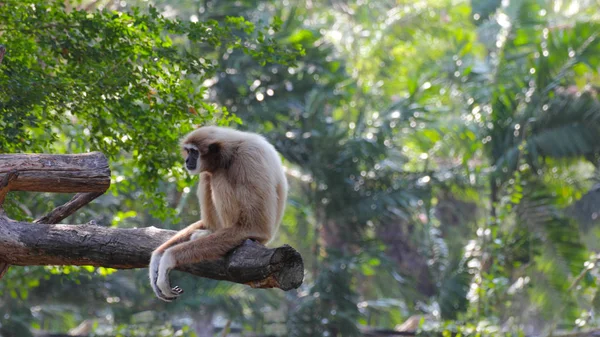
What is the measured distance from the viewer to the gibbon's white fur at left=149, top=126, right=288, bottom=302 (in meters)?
4.12

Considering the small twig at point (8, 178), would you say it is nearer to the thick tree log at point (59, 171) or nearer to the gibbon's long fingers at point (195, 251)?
the thick tree log at point (59, 171)

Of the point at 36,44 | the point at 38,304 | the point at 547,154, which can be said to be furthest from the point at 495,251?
the point at 38,304

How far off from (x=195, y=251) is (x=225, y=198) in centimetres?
56

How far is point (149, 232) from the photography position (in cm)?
438

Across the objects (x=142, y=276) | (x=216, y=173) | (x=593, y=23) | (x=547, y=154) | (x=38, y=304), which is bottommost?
(x=38, y=304)

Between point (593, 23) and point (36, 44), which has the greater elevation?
point (593, 23)

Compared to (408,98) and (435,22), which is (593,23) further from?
(435,22)

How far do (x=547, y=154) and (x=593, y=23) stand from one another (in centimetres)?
187

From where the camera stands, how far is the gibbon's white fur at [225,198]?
13.5ft

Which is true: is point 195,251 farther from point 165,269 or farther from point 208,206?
point 208,206

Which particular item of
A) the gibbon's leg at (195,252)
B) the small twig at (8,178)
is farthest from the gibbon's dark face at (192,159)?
the small twig at (8,178)

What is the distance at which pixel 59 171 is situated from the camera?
405 centimetres

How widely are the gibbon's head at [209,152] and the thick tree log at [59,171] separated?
2.62ft

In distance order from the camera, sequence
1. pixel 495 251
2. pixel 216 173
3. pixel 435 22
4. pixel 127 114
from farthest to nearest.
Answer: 1. pixel 435 22
2. pixel 495 251
3. pixel 127 114
4. pixel 216 173
